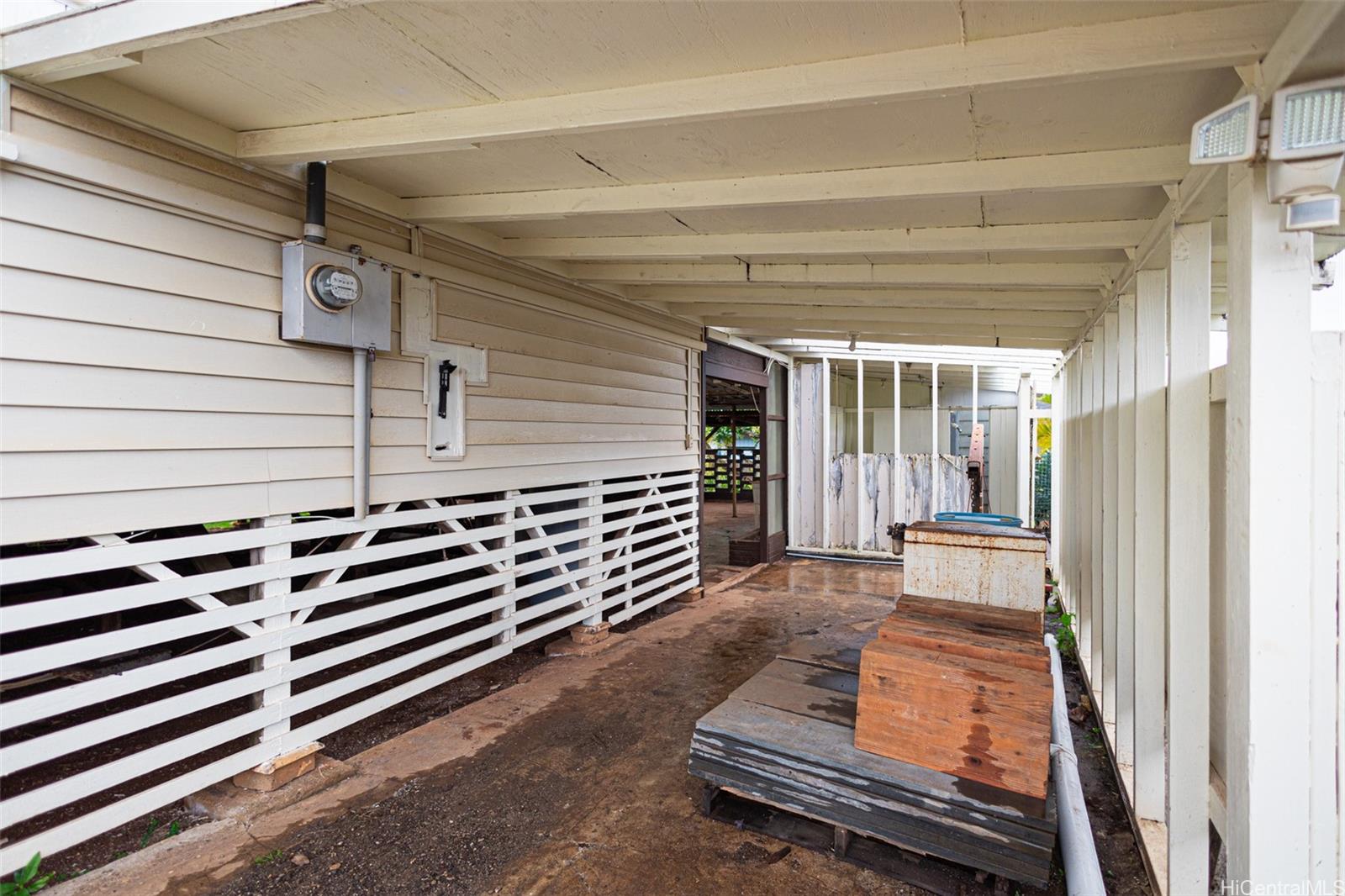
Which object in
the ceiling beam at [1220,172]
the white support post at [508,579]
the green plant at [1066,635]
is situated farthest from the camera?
the green plant at [1066,635]

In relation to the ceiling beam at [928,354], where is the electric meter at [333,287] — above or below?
below

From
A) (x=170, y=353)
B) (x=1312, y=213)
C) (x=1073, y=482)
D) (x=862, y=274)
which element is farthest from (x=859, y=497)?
(x=170, y=353)

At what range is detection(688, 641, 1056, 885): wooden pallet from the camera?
2164mm

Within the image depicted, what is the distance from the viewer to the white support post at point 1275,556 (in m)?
1.48

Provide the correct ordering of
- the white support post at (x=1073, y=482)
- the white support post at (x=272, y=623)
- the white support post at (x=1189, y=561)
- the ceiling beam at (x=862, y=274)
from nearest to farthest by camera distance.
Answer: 1. the white support post at (x=1189, y=561)
2. the white support post at (x=272, y=623)
3. the ceiling beam at (x=862, y=274)
4. the white support post at (x=1073, y=482)

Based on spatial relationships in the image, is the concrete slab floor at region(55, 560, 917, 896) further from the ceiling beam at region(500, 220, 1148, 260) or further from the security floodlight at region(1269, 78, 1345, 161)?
the ceiling beam at region(500, 220, 1148, 260)

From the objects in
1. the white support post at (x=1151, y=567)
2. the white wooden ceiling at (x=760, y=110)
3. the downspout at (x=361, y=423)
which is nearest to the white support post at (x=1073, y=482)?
the white wooden ceiling at (x=760, y=110)

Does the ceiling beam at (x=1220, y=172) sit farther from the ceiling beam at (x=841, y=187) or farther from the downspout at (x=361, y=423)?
the downspout at (x=361, y=423)

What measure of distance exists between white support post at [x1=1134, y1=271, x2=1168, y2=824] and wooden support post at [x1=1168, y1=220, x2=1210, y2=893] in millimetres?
458

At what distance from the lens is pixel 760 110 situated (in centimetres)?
211

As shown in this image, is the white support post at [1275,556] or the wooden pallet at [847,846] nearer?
the white support post at [1275,556]

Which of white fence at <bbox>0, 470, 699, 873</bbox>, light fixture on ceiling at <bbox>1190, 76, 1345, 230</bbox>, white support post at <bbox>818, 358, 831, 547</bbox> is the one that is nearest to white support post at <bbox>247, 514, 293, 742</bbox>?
white fence at <bbox>0, 470, 699, 873</bbox>

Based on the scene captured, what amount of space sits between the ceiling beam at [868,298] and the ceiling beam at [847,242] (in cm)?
108

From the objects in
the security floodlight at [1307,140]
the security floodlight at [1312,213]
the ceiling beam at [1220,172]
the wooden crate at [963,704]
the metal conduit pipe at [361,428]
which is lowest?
the wooden crate at [963,704]
